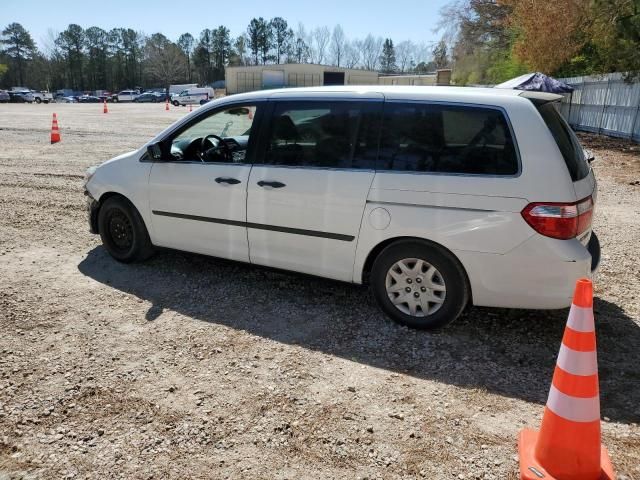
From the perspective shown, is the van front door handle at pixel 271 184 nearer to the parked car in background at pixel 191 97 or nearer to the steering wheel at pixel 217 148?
the steering wheel at pixel 217 148

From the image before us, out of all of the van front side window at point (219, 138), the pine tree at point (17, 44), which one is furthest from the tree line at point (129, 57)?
the van front side window at point (219, 138)

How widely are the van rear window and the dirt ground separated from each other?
1.26 m

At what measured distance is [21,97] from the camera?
197 feet

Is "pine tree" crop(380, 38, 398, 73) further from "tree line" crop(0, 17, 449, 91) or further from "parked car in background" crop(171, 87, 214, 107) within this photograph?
"parked car in background" crop(171, 87, 214, 107)

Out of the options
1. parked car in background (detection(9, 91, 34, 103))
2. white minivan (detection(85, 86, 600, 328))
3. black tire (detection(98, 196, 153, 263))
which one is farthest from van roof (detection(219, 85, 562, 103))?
parked car in background (detection(9, 91, 34, 103))

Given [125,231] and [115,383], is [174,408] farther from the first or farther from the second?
[125,231]

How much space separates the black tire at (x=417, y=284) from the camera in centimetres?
371

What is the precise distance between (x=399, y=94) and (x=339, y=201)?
943 mm

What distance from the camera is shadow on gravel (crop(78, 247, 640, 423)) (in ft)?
11.1

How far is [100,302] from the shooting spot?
452cm

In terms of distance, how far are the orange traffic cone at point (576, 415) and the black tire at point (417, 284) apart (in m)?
1.28

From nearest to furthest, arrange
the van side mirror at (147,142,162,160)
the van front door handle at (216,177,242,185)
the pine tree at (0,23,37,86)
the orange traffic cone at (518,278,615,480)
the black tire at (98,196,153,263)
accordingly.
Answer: the orange traffic cone at (518,278,615,480) → the van front door handle at (216,177,242,185) → the van side mirror at (147,142,162,160) → the black tire at (98,196,153,263) → the pine tree at (0,23,37,86)

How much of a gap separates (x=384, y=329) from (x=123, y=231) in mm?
3011

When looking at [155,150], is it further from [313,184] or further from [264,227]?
[313,184]
